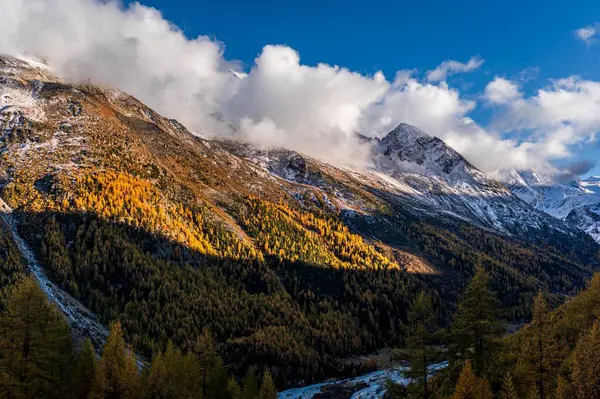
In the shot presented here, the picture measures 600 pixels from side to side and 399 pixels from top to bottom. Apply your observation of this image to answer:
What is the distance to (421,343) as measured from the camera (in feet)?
148

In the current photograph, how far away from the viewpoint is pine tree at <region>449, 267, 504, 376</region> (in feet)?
128

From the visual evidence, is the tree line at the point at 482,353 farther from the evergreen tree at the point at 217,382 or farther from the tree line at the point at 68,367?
the evergreen tree at the point at 217,382

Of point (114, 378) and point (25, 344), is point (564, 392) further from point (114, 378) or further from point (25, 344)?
point (25, 344)

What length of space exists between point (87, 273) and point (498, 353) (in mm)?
143966

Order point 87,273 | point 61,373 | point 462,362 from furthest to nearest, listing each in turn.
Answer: point 87,273
point 61,373
point 462,362

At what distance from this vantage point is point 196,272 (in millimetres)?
183125

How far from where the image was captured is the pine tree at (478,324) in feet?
128

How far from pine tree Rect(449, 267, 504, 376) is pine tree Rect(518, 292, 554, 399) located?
4.33 m

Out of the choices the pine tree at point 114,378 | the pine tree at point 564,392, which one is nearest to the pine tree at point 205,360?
the pine tree at point 114,378

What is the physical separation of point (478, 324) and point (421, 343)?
8219 mm

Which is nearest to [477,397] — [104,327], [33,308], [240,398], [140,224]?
[33,308]

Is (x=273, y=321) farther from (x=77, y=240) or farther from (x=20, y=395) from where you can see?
(x=20, y=395)

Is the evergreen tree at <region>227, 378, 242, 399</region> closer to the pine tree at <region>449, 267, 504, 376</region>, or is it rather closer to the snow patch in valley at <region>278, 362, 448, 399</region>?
the pine tree at <region>449, 267, 504, 376</region>

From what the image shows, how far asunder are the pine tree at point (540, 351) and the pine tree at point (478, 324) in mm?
4325
